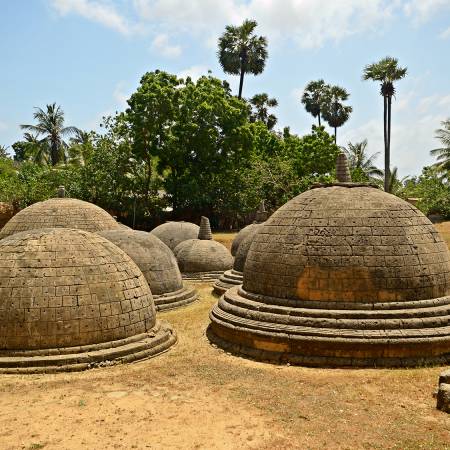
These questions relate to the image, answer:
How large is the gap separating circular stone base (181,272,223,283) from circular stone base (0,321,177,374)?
10735 millimetres

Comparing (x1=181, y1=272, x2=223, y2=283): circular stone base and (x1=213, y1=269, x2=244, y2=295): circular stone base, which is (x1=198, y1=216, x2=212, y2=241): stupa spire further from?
(x1=213, y1=269, x2=244, y2=295): circular stone base

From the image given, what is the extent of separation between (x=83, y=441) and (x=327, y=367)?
5639mm

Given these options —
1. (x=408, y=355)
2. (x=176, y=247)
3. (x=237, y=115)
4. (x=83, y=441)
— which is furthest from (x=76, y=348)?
(x=237, y=115)

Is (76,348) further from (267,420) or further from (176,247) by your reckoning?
(176,247)

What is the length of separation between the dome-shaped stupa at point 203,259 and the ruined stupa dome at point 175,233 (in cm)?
199

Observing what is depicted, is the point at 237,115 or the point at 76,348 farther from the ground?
the point at 237,115

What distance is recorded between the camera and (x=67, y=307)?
10.8m

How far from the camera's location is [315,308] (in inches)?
464

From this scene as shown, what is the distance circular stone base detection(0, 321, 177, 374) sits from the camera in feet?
33.9

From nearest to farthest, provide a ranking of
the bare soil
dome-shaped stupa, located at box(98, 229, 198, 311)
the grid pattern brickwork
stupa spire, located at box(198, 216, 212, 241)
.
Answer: the bare soil → the grid pattern brickwork → dome-shaped stupa, located at box(98, 229, 198, 311) → stupa spire, located at box(198, 216, 212, 241)

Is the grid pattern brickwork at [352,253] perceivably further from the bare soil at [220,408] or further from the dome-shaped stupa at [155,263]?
the dome-shaped stupa at [155,263]

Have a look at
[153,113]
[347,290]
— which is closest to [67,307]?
[347,290]

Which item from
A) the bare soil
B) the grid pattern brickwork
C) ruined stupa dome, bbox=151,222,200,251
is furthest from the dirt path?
ruined stupa dome, bbox=151,222,200,251

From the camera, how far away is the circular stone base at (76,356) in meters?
10.3
